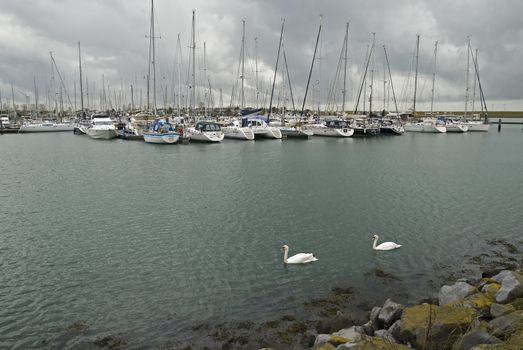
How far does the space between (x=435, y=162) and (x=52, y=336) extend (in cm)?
4124

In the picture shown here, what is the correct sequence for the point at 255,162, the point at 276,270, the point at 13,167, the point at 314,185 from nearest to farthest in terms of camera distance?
the point at 276,270 → the point at 314,185 → the point at 13,167 → the point at 255,162

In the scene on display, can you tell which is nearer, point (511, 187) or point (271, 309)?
point (271, 309)

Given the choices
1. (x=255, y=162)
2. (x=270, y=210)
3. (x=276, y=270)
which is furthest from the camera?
(x=255, y=162)

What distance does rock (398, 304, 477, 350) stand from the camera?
7.37 meters

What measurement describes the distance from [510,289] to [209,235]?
1094 centimetres

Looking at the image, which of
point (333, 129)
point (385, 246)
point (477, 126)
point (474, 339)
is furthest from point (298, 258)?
point (477, 126)

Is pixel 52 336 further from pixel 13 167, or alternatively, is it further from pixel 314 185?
pixel 13 167

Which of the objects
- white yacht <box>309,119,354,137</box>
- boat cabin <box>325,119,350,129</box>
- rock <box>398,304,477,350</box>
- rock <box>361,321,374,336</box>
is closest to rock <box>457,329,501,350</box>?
rock <box>398,304,477,350</box>

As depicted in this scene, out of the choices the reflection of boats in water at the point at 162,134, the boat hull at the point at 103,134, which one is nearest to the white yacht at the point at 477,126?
the reflection of boats in water at the point at 162,134

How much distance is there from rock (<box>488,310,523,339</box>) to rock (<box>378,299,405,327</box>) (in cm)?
174

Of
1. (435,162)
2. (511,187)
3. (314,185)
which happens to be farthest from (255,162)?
(511,187)

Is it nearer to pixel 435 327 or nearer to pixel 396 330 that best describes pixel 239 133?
pixel 396 330

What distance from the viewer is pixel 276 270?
13.3 meters

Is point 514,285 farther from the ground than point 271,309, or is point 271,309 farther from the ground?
point 514,285
